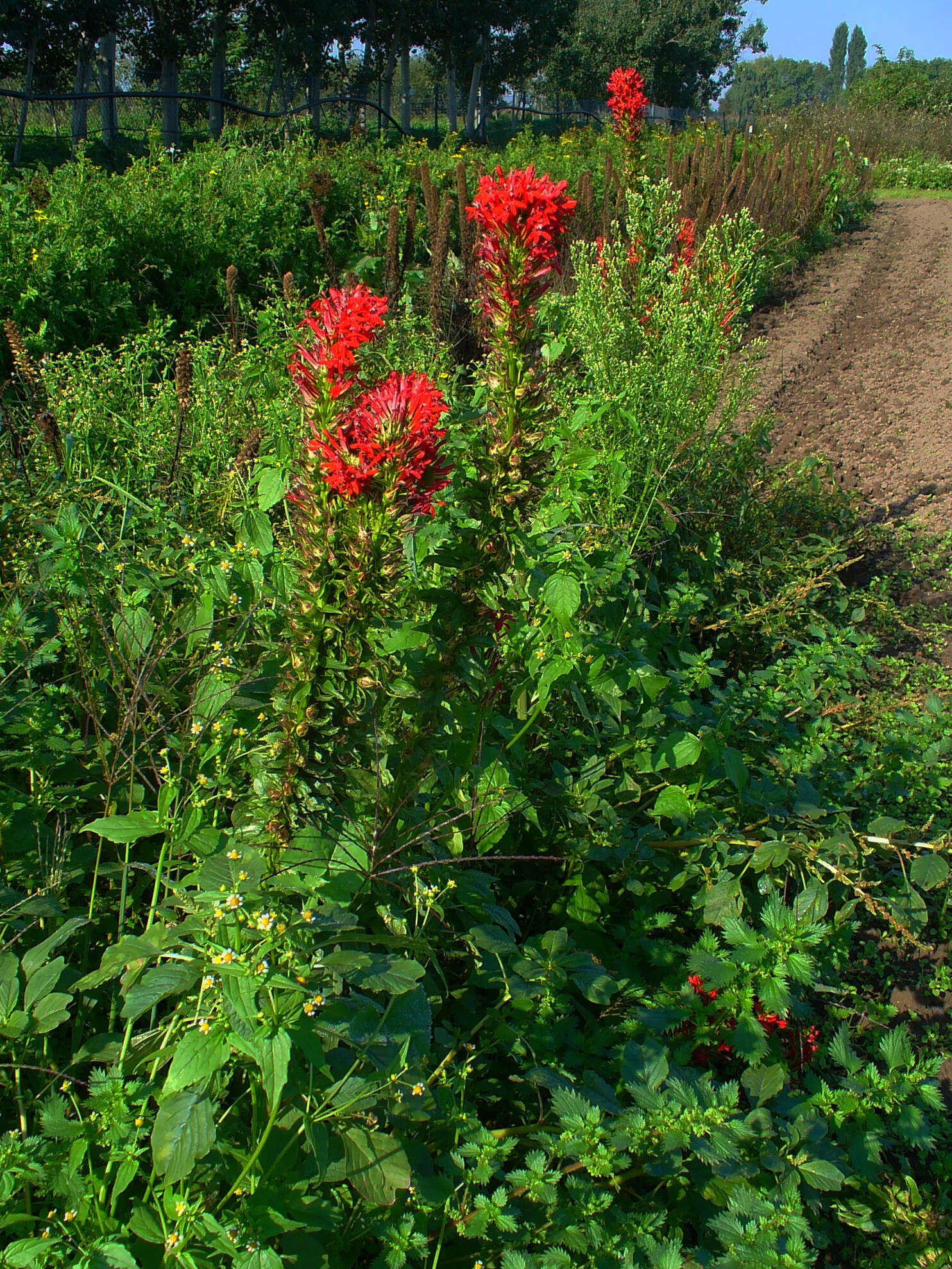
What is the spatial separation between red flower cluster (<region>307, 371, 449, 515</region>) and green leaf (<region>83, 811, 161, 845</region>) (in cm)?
66

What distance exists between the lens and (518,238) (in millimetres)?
1460

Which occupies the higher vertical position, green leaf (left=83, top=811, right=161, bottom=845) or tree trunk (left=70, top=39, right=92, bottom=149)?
tree trunk (left=70, top=39, right=92, bottom=149)

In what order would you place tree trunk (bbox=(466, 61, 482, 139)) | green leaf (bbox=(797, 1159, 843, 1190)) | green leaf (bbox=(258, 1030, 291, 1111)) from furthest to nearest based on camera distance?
tree trunk (bbox=(466, 61, 482, 139)) → green leaf (bbox=(797, 1159, 843, 1190)) → green leaf (bbox=(258, 1030, 291, 1111))

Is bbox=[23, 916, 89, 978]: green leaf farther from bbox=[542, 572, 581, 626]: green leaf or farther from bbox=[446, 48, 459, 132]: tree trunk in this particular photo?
bbox=[446, 48, 459, 132]: tree trunk

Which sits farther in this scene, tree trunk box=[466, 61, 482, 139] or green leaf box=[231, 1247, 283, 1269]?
tree trunk box=[466, 61, 482, 139]

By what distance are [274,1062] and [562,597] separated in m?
0.98

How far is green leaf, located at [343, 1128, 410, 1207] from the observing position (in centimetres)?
108

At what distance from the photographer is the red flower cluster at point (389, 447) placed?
1210mm

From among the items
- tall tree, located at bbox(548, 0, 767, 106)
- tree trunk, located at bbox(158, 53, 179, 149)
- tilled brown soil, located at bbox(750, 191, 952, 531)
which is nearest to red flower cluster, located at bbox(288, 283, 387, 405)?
tilled brown soil, located at bbox(750, 191, 952, 531)

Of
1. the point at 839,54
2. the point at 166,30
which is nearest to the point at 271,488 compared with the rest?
the point at 166,30

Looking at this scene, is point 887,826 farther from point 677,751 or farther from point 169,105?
point 169,105

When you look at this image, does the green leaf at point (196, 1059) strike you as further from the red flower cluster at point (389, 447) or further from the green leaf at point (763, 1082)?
the green leaf at point (763, 1082)

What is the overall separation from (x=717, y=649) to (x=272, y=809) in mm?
2190

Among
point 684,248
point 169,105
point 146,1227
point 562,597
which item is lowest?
point 146,1227
